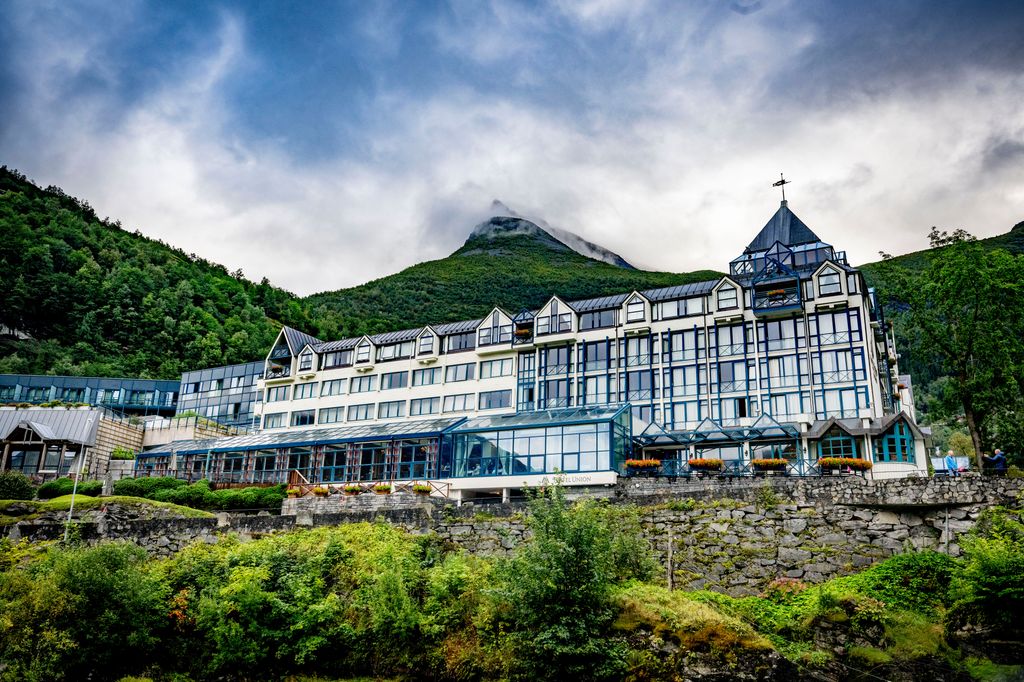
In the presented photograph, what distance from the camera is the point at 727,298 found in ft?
176

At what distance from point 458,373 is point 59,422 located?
1212 inches

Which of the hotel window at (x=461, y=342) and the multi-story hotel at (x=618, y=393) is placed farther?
the hotel window at (x=461, y=342)

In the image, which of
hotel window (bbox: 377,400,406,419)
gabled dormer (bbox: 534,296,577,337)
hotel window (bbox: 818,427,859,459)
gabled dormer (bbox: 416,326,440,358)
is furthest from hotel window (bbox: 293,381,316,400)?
hotel window (bbox: 818,427,859,459)

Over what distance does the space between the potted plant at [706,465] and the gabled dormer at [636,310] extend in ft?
56.1

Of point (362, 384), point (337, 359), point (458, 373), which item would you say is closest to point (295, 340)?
point (337, 359)

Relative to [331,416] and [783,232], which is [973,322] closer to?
[783,232]

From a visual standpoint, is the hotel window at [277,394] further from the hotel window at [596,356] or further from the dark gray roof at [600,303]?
the hotel window at [596,356]

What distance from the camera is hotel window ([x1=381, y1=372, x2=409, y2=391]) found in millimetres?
62938

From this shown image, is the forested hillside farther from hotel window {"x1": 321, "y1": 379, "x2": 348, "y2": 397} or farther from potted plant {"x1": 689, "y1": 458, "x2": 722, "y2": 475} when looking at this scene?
potted plant {"x1": 689, "y1": 458, "x2": 722, "y2": 475}

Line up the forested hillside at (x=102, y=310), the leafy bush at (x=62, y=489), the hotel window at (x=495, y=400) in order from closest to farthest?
the leafy bush at (x=62, y=489)
the hotel window at (x=495, y=400)
the forested hillside at (x=102, y=310)

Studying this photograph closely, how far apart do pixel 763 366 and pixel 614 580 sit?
30219 millimetres

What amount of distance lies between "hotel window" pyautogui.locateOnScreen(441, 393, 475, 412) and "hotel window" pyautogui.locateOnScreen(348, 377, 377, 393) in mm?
7143

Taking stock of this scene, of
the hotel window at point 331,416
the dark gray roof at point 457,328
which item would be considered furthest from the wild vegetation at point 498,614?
the hotel window at point 331,416

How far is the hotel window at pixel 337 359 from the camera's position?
66.3m
